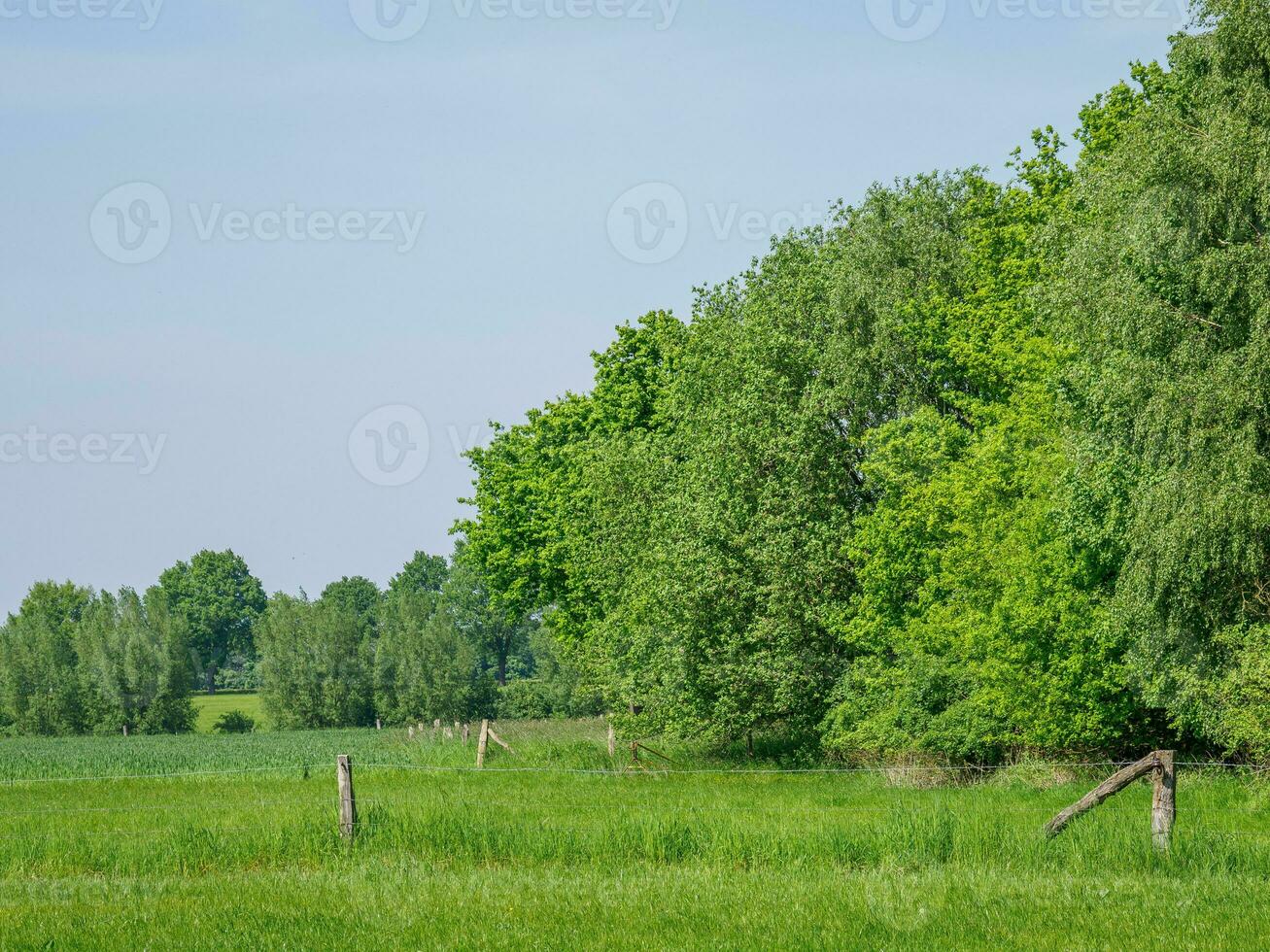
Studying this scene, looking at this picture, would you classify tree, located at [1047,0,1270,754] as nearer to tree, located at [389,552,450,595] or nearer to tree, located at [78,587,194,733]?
tree, located at [78,587,194,733]

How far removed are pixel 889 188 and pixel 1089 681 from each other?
2281 cm

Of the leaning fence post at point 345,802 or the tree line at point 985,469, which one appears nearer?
the leaning fence post at point 345,802

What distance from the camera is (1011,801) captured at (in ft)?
94.3

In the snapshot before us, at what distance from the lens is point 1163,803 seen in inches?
722

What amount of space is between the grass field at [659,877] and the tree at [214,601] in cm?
14946

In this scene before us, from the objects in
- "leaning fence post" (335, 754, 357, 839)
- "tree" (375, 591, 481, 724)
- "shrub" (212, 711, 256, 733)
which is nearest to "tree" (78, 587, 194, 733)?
"shrub" (212, 711, 256, 733)

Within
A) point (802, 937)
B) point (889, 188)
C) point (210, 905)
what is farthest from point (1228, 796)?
point (889, 188)

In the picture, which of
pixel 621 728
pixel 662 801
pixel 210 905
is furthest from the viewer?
pixel 621 728

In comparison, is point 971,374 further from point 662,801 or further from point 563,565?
point 563,565

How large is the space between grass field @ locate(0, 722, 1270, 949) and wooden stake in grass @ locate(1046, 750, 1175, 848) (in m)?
0.28

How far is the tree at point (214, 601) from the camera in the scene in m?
173

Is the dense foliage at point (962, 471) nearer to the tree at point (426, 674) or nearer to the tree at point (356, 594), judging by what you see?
the tree at point (426, 674)

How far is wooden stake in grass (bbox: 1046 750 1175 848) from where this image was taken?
1775cm

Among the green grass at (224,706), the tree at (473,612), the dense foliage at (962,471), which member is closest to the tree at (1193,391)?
the dense foliage at (962,471)
